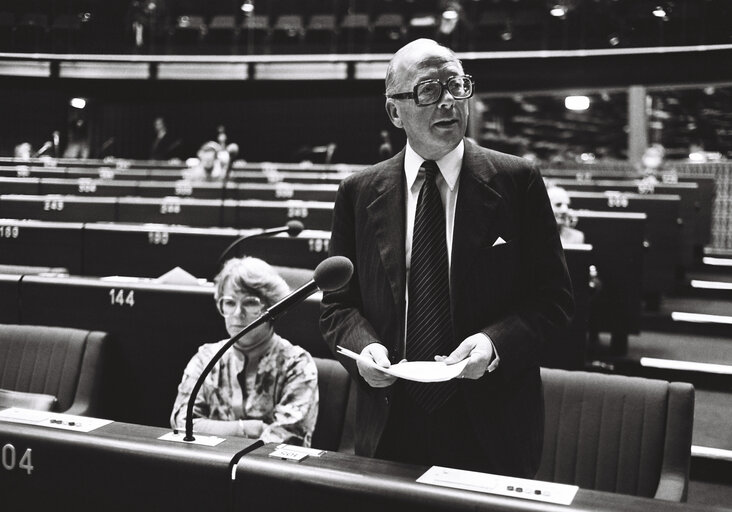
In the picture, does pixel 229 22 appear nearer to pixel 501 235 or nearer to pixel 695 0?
pixel 695 0

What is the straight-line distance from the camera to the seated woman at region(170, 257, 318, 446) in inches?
88.0

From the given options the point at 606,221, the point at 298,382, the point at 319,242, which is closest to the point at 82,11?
the point at 319,242

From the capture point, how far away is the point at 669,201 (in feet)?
17.3

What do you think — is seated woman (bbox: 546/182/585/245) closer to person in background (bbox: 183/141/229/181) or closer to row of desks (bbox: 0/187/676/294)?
row of desks (bbox: 0/187/676/294)

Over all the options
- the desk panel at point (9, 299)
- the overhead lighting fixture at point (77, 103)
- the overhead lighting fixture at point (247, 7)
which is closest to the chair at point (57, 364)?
the desk panel at point (9, 299)

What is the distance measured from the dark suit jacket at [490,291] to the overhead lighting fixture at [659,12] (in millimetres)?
10928

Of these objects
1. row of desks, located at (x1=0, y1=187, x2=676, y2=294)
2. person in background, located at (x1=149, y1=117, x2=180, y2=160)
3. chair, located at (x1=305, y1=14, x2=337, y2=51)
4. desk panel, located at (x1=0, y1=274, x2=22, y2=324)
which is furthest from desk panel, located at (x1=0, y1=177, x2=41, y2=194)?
person in background, located at (x1=149, y1=117, x2=180, y2=160)

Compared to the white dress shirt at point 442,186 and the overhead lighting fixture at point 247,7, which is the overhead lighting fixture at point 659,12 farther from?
the white dress shirt at point 442,186

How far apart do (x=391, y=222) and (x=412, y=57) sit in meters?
0.32

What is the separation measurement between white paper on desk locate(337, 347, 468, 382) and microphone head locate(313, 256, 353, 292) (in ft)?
0.44

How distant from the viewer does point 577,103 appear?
482 inches

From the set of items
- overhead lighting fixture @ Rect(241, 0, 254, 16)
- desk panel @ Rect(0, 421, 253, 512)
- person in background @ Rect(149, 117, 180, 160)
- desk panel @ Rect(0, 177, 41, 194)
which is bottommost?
desk panel @ Rect(0, 421, 253, 512)

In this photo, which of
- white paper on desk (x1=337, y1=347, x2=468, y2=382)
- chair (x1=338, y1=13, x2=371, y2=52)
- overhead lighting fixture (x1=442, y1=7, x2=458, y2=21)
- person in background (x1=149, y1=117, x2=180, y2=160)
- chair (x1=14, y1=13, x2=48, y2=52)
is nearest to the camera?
white paper on desk (x1=337, y1=347, x2=468, y2=382)

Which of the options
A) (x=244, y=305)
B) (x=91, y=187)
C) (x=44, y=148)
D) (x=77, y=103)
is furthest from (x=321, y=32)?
(x=244, y=305)
